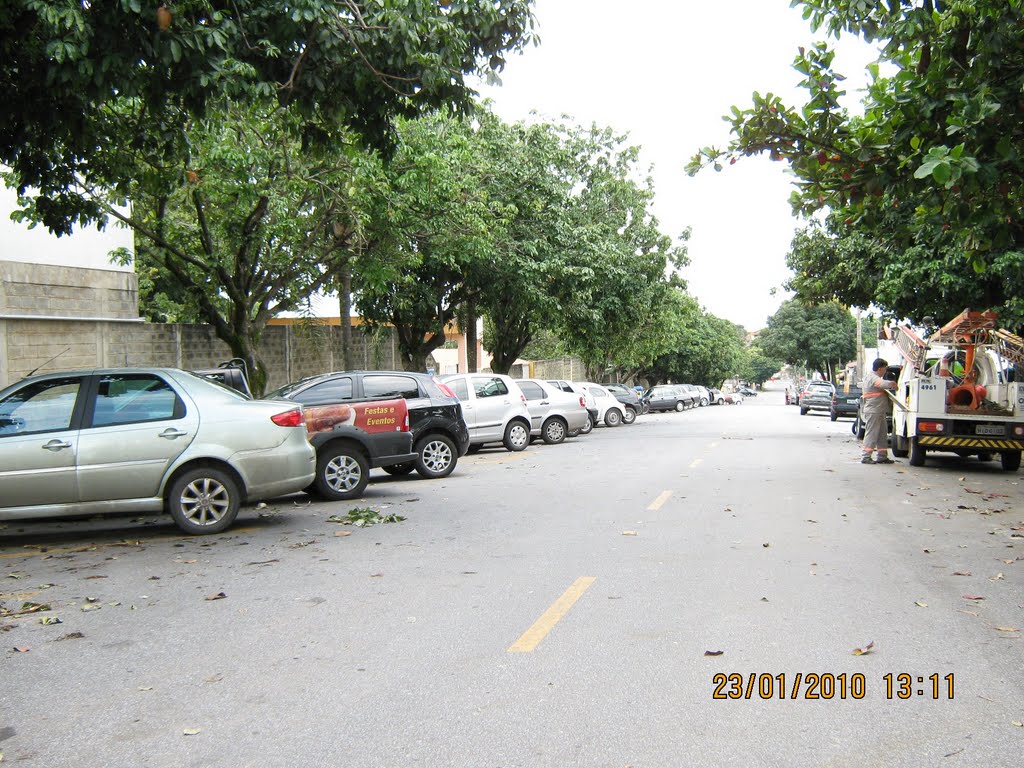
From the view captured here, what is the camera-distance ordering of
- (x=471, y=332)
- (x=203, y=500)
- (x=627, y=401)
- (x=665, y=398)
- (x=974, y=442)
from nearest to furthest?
(x=203, y=500), (x=974, y=442), (x=471, y=332), (x=627, y=401), (x=665, y=398)

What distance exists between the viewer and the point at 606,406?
33.2 meters

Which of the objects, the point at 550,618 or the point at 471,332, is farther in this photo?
the point at 471,332

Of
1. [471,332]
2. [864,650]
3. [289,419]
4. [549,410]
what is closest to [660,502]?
[289,419]

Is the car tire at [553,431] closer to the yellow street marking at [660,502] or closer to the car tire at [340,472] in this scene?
the yellow street marking at [660,502]

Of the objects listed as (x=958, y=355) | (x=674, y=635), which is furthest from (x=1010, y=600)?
(x=958, y=355)

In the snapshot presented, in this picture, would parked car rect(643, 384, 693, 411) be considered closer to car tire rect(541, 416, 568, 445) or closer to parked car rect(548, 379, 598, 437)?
parked car rect(548, 379, 598, 437)

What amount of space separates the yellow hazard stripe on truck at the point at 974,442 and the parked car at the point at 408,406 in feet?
26.7

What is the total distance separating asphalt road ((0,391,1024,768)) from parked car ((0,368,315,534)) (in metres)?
0.46

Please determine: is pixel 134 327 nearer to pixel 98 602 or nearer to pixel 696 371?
pixel 98 602

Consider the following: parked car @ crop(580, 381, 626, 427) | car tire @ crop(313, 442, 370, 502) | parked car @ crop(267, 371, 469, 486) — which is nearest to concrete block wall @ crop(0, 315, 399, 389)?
parked car @ crop(267, 371, 469, 486)

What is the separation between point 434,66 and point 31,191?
1179 centimetres

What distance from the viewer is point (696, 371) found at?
274 feet

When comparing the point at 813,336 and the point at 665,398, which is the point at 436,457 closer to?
the point at 665,398

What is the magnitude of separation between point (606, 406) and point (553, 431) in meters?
10.9
